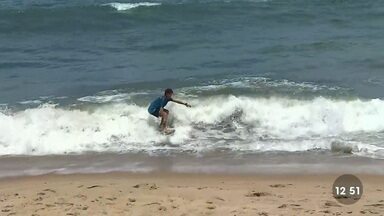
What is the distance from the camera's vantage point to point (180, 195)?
335 inches

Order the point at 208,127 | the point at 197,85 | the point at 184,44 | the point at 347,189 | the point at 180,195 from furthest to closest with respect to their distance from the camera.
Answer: the point at 184,44
the point at 197,85
the point at 208,127
the point at 347,189
the point at 180,195

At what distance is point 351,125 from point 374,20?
11124 millimetres

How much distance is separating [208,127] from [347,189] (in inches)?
173

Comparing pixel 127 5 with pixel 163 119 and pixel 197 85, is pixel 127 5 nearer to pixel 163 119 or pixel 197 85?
pixel 197 85

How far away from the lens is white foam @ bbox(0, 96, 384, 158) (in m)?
11.5

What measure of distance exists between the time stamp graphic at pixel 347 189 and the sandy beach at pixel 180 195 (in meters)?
Answer: 0.10

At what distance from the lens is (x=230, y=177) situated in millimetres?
9617

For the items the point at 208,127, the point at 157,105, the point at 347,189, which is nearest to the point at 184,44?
the point at 157,105

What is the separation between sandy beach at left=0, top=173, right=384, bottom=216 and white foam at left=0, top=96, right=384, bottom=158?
158 centimetres

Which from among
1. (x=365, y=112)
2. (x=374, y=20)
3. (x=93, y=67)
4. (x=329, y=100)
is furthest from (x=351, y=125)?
(x=374, y=20)

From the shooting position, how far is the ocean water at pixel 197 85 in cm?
1096

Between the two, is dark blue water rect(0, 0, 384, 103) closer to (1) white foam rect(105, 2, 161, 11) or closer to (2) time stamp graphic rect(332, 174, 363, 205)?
(1) white foam rect(105, 2, 161, 11)

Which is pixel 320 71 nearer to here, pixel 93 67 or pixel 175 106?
pixel 175 106

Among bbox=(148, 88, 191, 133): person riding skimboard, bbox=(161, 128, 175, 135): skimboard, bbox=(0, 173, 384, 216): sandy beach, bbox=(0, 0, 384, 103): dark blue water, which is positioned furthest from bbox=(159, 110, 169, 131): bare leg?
bbox=(0, 0, 384, 103): dark blue water
